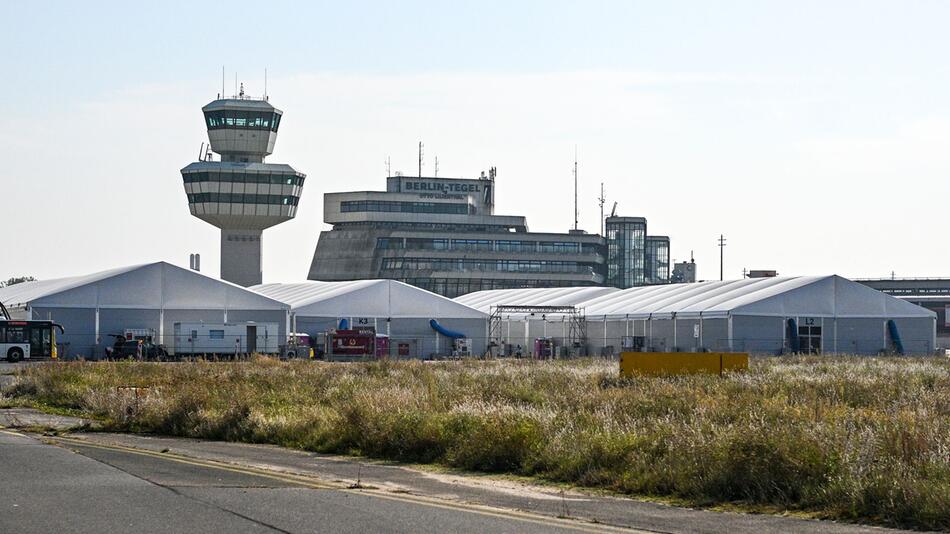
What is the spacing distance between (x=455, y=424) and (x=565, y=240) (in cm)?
13020

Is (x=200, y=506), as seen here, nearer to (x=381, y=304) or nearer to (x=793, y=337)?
(x=793, y=337)

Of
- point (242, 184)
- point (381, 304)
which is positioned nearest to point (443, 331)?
point (381, 304)

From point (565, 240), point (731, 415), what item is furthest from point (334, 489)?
point (565, 240)

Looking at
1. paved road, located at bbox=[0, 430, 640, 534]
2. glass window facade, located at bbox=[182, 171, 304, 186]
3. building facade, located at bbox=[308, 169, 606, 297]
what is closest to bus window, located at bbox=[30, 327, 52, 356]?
paved road, located at bbox=[0, 430, 640, 534]

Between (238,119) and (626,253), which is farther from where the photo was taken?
(626,253)

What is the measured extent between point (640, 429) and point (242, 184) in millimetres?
103275

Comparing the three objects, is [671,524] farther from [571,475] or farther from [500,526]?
[571,475]

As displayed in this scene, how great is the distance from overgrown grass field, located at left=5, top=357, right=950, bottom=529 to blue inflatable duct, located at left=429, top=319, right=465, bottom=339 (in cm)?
4486

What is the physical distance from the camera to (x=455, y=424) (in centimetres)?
2136

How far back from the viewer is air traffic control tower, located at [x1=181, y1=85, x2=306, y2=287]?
119688mm

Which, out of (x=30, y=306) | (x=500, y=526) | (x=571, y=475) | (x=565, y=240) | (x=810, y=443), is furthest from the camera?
(x=565, y=240)

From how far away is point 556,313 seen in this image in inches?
3578

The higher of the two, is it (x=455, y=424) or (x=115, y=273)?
(x=115, y=273)

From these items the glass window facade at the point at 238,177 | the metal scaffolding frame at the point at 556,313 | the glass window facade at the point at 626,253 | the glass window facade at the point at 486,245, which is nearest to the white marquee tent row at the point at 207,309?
the metal scaffolding frame at the point at 556,313
